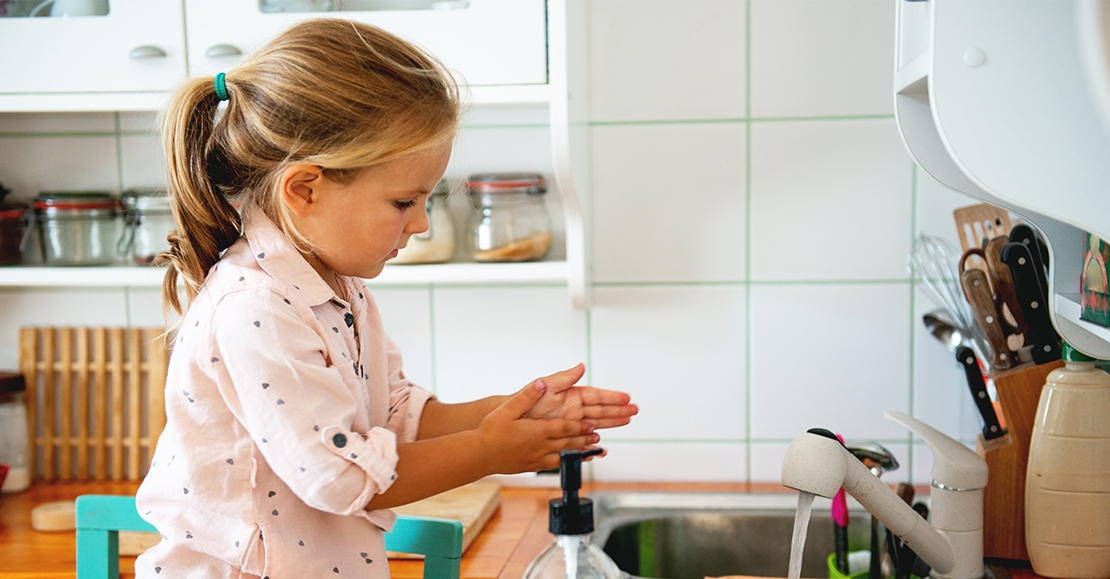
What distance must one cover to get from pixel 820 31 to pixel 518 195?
1.64ft

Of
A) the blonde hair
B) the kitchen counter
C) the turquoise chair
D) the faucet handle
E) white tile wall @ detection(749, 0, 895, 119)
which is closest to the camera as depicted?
the blonde hair

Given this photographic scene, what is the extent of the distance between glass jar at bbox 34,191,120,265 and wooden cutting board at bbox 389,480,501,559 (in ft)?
2.02

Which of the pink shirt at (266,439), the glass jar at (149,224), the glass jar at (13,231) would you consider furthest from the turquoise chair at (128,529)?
the glass jar at (13,231)

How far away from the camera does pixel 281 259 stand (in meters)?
0.80

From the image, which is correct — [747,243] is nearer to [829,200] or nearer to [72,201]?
[829,200]

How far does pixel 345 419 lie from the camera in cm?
75

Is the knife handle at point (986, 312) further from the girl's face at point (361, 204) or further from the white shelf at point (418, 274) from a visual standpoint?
the girl's face at point (361, 204)

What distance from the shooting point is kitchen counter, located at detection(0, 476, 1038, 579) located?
3.64 ft

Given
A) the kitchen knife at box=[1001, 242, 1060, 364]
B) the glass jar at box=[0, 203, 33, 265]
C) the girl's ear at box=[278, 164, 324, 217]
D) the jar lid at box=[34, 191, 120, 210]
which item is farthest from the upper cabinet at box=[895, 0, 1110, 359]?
the glass jar at box=[0, 203, 33, 265]

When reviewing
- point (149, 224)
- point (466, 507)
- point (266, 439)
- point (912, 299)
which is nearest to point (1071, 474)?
point (912, 299)

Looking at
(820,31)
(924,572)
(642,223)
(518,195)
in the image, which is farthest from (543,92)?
(924,572)

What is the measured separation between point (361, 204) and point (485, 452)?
0.80 feet

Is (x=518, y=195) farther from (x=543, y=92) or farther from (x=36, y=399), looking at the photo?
(x=36, y=399)

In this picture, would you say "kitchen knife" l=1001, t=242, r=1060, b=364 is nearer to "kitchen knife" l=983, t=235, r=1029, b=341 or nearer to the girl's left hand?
"kitchen knife" l=983, t=235, r=1029, b=341
